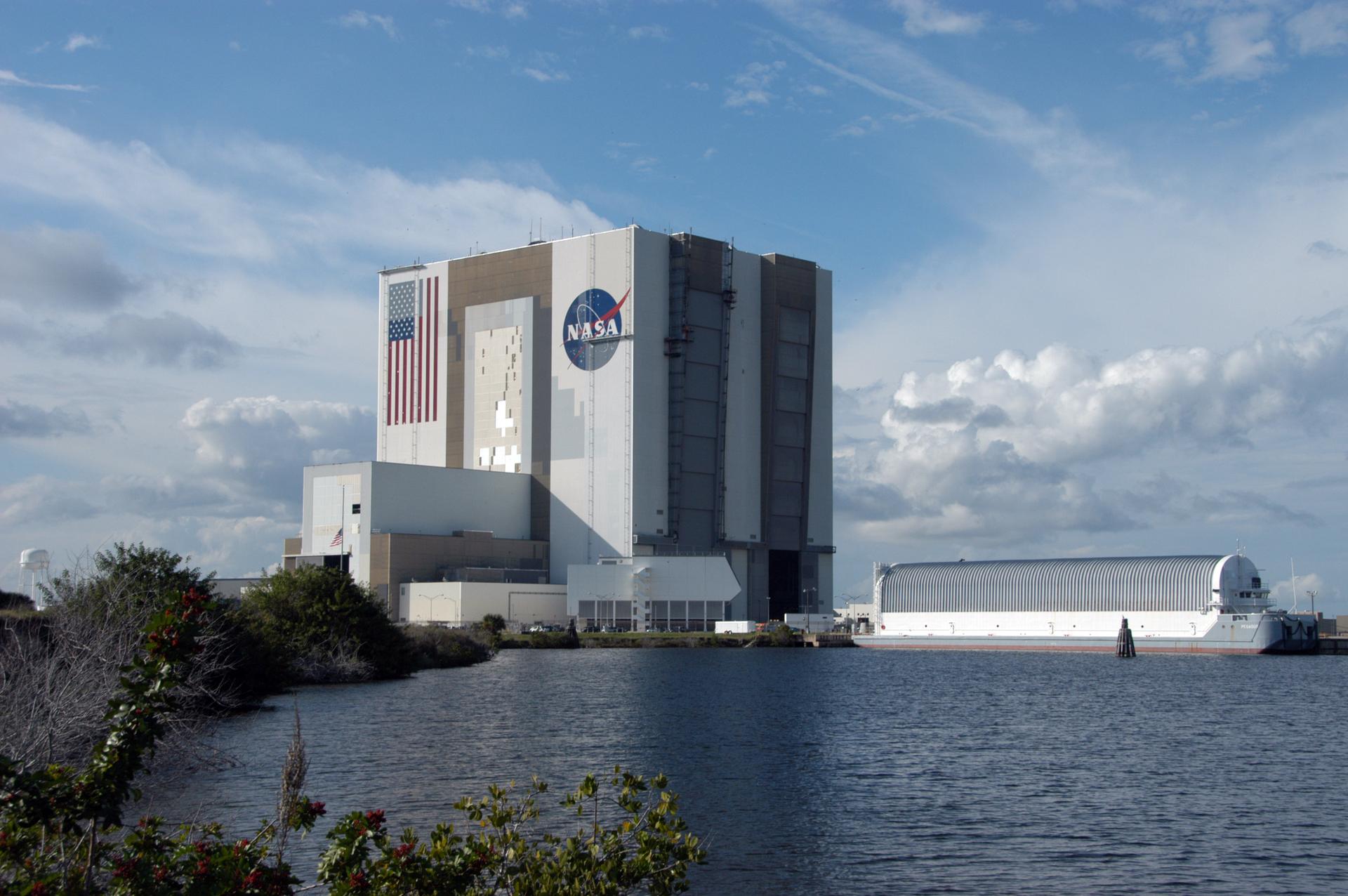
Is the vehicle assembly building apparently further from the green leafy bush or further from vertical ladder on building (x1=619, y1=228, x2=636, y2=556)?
the green leafy bush

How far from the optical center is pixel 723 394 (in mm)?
122125

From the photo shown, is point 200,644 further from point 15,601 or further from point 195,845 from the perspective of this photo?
point 15,601

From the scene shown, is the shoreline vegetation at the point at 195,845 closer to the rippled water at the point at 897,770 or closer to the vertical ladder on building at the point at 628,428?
the rippled water at the point at 897,770

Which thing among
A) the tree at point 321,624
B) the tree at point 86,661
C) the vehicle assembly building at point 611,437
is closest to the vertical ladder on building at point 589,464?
the vehicle assembly building at point 611,437

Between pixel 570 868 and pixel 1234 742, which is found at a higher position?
pixel 570 868

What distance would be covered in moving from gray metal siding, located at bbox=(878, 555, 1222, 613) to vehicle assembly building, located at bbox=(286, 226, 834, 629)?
13390 millimetres

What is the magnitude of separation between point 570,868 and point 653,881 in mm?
816

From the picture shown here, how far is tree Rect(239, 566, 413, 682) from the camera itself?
6038cm

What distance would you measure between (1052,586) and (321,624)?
6680cm

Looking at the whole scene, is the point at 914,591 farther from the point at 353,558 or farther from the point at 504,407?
the point at 353,558

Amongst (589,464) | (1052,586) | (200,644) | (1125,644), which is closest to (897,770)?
(200,644)

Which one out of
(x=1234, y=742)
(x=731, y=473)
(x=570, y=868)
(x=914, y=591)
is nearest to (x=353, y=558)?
(x=731, y=473)

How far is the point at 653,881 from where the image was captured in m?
12.6

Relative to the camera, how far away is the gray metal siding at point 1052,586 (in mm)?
101500
